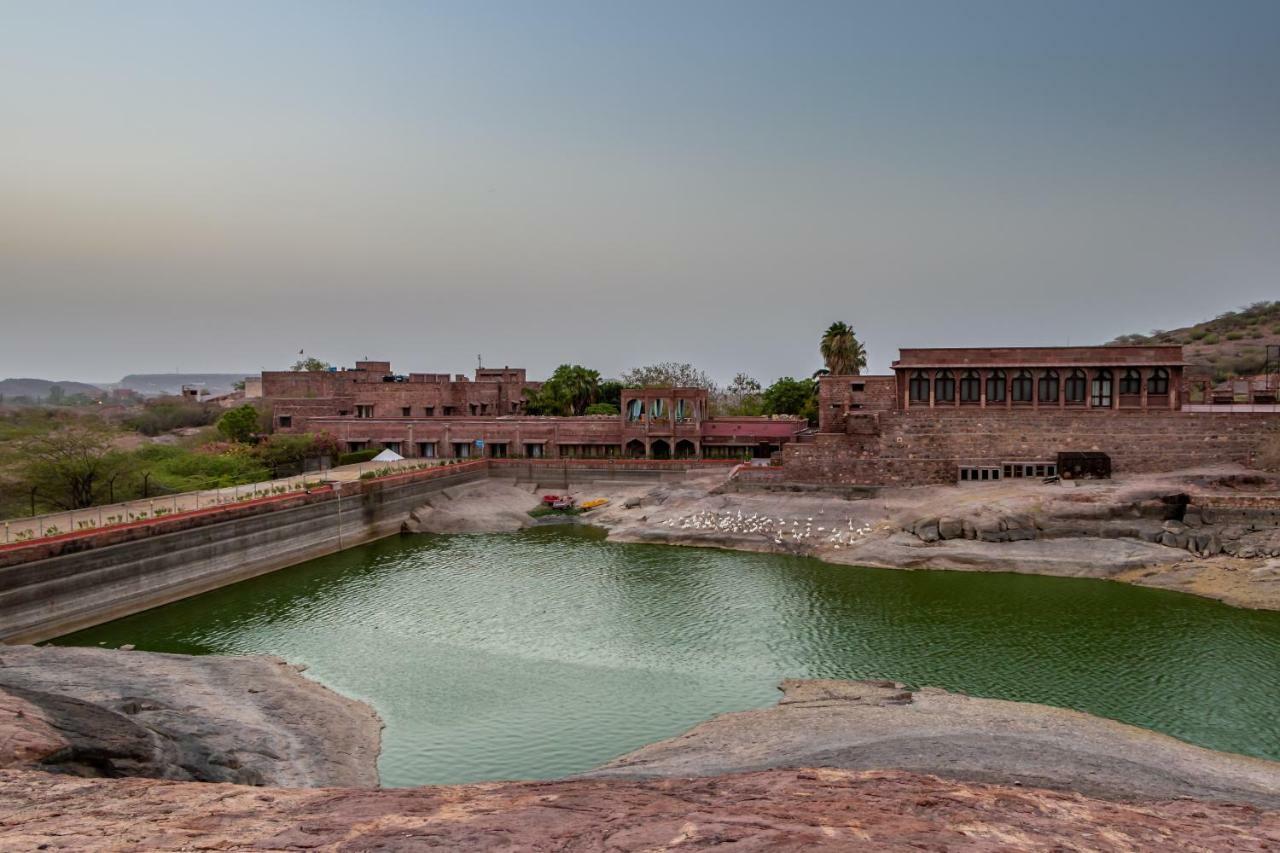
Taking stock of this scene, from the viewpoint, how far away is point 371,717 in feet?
89.8

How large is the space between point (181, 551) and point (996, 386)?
193 ft

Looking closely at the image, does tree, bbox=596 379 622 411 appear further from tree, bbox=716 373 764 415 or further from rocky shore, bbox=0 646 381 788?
rocky shore, bbox=0 646 381 788

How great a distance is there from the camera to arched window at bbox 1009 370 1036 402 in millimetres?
63406

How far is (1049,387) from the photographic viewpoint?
63.1 metres

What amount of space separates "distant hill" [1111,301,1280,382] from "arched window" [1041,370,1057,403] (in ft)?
182

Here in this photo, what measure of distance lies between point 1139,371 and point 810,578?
1388 inches

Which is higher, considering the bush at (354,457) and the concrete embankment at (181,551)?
the bush at (354,457)

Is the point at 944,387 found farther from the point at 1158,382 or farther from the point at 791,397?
the point at 791,397

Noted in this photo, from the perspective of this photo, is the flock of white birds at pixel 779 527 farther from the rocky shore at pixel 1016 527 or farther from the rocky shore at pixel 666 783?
the rocky shore at pixel 666 783

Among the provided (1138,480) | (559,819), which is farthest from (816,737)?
(1138,480)

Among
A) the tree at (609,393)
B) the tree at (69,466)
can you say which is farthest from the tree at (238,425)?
the tree at (609,393)

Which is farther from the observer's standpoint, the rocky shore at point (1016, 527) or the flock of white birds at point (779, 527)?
the flock of white birds at point (779, 527)

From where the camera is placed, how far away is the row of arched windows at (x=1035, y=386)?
2440 inches

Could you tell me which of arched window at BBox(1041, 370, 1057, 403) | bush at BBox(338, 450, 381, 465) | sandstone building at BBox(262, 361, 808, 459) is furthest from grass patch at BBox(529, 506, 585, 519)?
arched window at BBox(1041, 370, 1057, 403)
